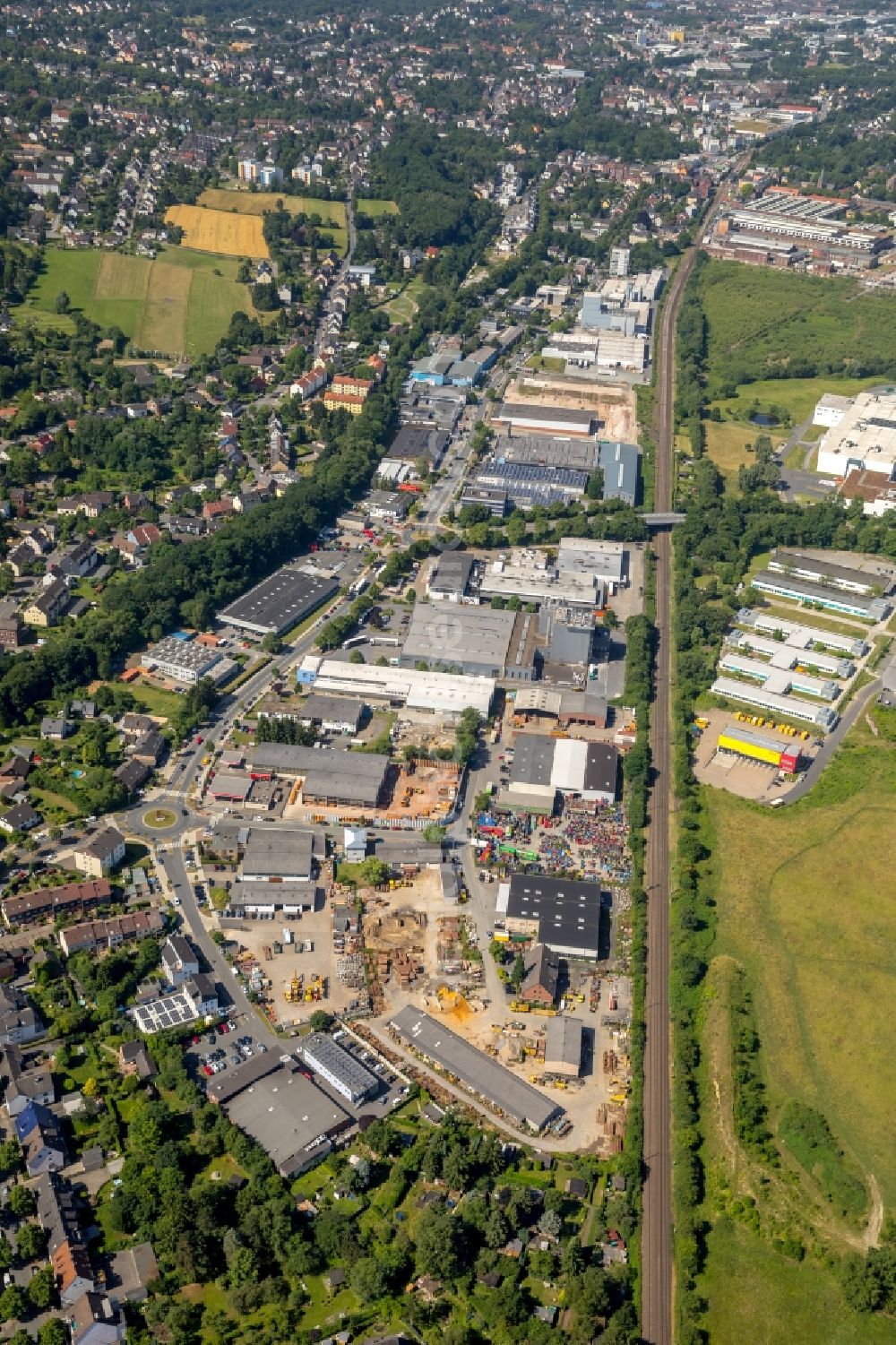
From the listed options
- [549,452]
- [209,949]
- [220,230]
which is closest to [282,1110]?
[209,949]

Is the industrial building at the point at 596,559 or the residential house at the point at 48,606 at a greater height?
the industrial building at the point at 596,559

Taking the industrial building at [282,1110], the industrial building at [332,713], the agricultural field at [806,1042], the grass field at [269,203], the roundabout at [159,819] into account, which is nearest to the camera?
the agricultural field at [806,1042]

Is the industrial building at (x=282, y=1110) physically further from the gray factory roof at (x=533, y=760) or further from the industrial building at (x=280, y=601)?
the industrial building at (x=280, y=601)

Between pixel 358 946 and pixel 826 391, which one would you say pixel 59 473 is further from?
pixel 826 391

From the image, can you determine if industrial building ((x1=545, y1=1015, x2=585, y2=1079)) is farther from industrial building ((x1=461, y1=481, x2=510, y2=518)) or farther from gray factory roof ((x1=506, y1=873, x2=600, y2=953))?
industrial building ((x1=461, y1=481, x2=510, y2=518))

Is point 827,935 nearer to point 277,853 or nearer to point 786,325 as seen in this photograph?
point 277,853

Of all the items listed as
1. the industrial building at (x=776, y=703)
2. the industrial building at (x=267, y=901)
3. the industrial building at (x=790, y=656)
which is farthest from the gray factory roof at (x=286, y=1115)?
the industrial building at (x=790, y=656)

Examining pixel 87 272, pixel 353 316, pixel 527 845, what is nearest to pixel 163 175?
pixel 87 272
